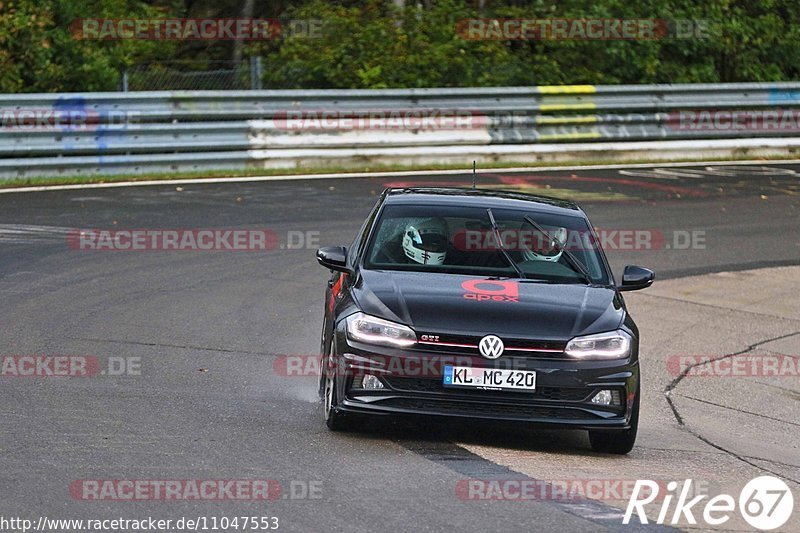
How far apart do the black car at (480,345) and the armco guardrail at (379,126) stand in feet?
40.0

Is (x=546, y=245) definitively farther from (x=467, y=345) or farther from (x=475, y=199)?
(x=467, y=345)

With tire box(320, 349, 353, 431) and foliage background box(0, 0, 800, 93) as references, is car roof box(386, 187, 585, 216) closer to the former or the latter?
tire box(320, 349, 353, 431)

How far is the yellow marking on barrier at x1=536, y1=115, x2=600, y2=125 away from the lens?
23969mm

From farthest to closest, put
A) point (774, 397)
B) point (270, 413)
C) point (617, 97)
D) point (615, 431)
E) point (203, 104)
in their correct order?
point (617, 97)
point (203, 104)
point (774, 397)
point (270, 413)
point (615, 431)

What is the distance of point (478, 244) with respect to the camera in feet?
30.2

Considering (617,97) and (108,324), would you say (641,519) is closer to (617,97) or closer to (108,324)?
(108,324)

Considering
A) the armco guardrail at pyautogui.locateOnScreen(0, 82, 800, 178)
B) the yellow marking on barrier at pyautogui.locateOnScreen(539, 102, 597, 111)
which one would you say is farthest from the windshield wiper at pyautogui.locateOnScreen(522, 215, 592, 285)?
the yellow marking on barrier at pyautogui.locateOnScreen(539, 102, 597, 111)

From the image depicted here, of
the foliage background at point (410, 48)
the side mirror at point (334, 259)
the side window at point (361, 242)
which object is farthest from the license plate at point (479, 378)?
the foliage background at point (410, 48)

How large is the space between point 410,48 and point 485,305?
60.7 feet

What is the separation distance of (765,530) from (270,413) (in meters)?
3.44

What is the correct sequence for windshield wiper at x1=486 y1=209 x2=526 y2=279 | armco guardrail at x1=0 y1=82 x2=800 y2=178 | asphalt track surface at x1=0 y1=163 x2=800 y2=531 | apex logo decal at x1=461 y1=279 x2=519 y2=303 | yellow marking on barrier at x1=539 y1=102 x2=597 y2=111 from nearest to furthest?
asphalt track surface at x1=0 y1=163 x2=800 y2=531 → apex logo decal at x1=461 y1=279 x2=519 y2=303 → windshield wiper at x1=486 y1=209 x2=526 y2=279 → armco guardrail at x1=0 y1=82 x2=800 y2=178 → yellow marking on barrier at x1=539 y1=102 x2=597 y2=111

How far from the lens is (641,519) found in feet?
21.9

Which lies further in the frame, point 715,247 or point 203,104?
point 203,104

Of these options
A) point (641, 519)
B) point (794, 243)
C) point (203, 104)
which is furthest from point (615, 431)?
point (203, 104)
